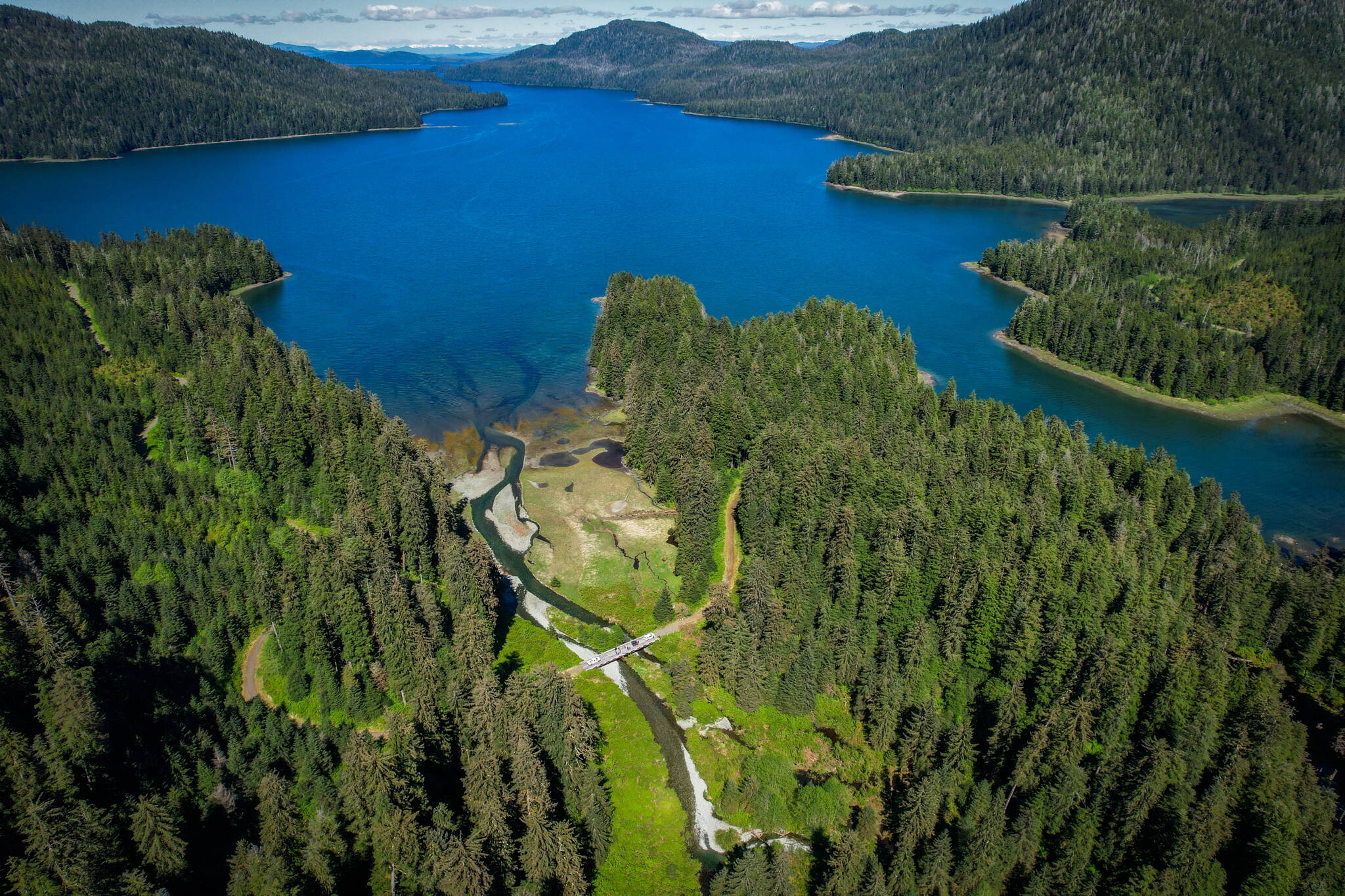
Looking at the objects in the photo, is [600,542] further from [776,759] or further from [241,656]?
[241,656]

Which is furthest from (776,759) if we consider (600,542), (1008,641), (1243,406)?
(1243,406)

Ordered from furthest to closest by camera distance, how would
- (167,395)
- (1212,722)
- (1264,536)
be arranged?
(167,395), (1264,536), (1212,722)

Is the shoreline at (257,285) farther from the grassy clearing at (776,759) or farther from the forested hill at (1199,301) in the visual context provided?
the forested hill at (1199,301)

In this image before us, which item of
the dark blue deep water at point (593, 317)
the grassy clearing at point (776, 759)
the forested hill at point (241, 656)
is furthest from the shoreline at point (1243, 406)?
the forested hill at point (241, 656)

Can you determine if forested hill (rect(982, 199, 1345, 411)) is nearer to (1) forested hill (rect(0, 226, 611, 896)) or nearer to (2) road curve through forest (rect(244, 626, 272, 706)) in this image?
(1) forested hill (rect(0, 226, 611, 896))

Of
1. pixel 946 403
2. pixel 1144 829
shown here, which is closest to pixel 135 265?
A: pixel 946 403

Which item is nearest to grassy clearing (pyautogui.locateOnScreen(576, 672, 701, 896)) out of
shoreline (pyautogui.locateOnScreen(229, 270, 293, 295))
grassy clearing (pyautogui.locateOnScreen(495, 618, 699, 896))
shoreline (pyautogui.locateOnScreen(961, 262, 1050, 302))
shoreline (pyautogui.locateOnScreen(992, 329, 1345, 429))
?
grassy clearing (pyautogui.locateOnScreen(495, 618, 699, 896))

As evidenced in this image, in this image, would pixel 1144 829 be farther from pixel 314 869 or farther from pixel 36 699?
pixel 36 699
